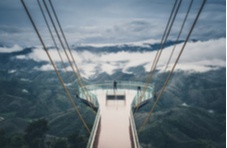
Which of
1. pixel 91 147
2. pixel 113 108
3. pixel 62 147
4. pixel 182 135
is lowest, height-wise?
pixel 182 135

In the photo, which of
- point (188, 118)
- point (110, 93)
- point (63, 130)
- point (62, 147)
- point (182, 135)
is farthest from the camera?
point (188, 118)

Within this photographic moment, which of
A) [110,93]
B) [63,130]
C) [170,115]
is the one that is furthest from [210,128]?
[110,93]

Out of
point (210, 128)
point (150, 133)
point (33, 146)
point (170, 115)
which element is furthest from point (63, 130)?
point (33, 146)

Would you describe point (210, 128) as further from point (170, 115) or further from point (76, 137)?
point (76, 137)

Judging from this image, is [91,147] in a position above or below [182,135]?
above

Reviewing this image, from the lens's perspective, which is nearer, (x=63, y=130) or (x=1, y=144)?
(x=1, y=144)

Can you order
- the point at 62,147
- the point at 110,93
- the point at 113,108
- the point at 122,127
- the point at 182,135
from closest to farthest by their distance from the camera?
the point at 122,127 → the point at 113,108 → the point at 110,93 → the point at 62,147 → the point at 182,135
